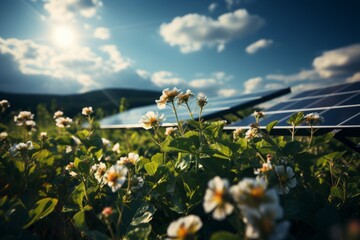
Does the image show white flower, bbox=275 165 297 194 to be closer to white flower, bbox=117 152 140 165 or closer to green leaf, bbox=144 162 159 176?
green leaf, bbox=144 162 159 176

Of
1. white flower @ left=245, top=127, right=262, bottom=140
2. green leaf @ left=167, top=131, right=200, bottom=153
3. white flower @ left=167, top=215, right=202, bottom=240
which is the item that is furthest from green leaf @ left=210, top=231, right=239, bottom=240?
white flower @ left=245, top=127, right=262, bottom=140

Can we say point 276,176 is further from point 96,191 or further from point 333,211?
point 96,191

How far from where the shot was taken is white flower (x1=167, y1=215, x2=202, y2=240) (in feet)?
2.94

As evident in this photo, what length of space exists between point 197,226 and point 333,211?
0.79 meters

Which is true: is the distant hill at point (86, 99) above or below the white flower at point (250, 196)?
above

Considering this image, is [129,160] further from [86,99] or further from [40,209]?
[86,99]

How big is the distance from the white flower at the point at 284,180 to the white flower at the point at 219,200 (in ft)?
2.14

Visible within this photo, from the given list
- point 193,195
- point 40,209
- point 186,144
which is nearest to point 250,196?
point 193,195

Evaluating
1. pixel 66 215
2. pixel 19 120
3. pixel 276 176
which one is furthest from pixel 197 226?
pixel 19 120

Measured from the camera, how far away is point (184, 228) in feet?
2.99

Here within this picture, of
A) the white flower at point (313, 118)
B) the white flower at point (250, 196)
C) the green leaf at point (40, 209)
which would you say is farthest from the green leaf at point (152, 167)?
the white flower at point (313, 118)

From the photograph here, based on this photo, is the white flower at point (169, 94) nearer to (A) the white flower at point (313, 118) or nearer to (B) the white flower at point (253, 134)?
(B) the white flower at point (253, 134)

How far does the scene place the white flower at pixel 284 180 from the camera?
54.9 inches

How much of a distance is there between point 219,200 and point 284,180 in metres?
0.73
